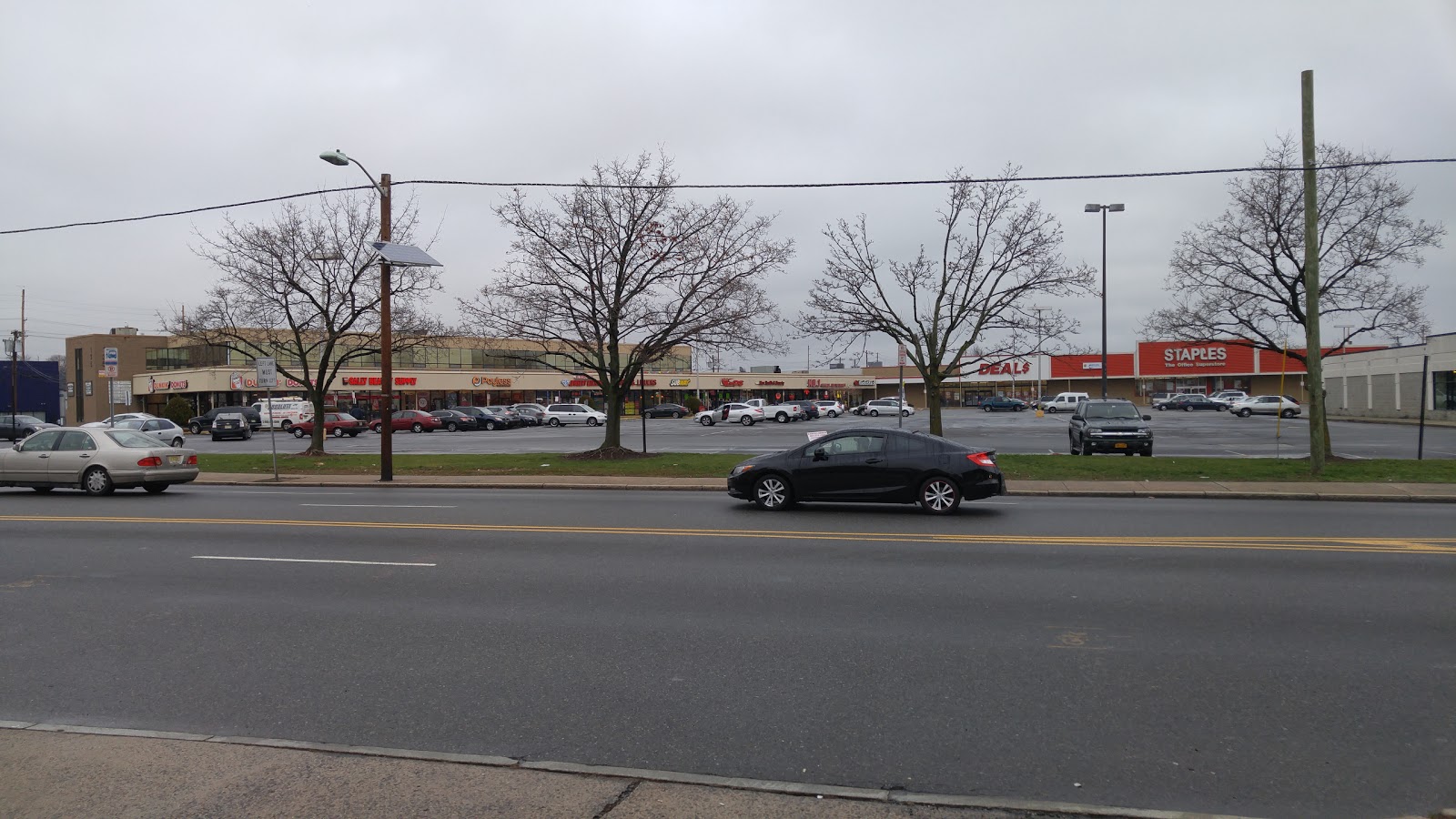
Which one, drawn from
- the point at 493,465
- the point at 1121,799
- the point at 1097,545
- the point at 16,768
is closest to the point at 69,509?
the point at 493,465

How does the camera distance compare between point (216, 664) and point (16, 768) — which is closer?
point (16, 768)

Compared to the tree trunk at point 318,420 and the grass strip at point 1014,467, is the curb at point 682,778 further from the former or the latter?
the tree trunk at point 318,420


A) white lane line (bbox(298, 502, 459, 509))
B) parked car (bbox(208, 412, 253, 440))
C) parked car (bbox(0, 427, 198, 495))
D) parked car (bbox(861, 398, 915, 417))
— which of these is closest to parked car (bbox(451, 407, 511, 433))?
parked car (bbox(208, 412, 253, 440))

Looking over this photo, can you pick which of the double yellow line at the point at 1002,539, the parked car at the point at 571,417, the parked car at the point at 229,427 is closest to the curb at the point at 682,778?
the double yellow line at the point at 1002,539

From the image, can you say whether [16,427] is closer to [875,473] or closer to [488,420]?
[488,420]

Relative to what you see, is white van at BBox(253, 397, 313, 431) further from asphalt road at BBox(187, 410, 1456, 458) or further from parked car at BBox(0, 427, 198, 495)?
parked car at BBox(0, 427, 198, 495)

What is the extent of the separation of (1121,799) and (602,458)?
22.0 metres

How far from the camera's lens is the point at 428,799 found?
13.7 ft

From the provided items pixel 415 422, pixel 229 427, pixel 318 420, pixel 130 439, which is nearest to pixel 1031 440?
pixel 318 420

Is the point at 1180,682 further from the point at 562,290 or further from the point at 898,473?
the point at 562,290

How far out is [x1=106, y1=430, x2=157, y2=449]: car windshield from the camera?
60.7ft

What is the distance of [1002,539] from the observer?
452 inches

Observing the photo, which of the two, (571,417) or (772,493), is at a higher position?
(571,417)

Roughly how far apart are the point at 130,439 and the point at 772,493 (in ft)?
44.3
